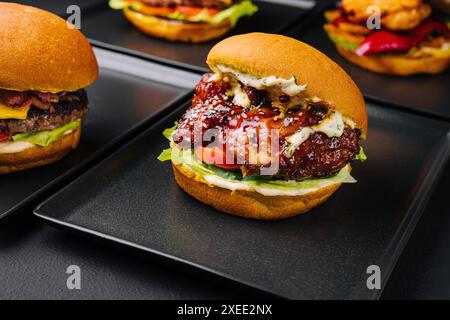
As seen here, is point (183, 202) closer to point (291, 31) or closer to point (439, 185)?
point (439, 185)

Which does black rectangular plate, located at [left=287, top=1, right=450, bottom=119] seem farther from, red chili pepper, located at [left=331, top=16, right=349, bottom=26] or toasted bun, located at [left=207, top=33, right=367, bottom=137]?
toasted bun, located at [left=207, top=33, right=367, bottom=137]

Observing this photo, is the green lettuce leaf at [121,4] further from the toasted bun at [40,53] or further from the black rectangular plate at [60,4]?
the toasted bun at [40,53]

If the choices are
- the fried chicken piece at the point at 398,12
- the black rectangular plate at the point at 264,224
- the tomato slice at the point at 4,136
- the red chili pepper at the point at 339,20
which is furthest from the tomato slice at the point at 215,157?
the red chili pepper at the point at 339,20

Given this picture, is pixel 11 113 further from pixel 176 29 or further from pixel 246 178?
pixel 176 29

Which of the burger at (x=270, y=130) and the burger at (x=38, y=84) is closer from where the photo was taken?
the burger at (x=270, y=130)

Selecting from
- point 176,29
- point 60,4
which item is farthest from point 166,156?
point 60,4

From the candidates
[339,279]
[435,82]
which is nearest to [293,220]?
[339,279]
